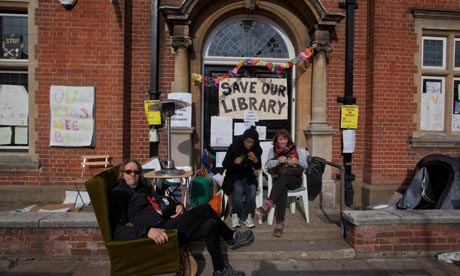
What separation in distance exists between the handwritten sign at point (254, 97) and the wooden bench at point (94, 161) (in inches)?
93.4

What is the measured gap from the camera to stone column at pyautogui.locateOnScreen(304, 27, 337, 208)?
18.3 feet

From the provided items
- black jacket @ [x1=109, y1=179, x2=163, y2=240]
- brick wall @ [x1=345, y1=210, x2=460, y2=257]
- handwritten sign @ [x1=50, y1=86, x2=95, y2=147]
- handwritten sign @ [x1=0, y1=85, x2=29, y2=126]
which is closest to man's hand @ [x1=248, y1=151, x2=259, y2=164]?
brick wall @ [x1=345, y1=210, x2=460, y2=257]

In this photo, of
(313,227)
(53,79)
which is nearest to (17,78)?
(53,79)

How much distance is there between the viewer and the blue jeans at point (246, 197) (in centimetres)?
420

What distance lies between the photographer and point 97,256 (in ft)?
11.3

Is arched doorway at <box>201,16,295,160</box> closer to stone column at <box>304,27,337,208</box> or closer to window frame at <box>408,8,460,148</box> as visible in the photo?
stone column at <box>304,27,337,208</box>

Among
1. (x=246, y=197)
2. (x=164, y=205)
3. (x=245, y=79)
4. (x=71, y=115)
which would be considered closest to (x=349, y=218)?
(x=246, y=197)

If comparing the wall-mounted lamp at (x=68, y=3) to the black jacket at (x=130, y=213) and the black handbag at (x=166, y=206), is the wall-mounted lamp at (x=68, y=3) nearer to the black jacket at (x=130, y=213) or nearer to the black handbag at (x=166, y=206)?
the black jacket at (x=130, y=213)

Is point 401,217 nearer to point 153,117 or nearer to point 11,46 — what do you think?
point 153,117

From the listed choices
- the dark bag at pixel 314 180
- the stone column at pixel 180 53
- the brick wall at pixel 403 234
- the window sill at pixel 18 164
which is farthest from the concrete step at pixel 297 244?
the window sill at pixel 18 164

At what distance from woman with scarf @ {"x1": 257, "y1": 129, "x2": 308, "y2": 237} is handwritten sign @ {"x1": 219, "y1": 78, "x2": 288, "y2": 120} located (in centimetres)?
151

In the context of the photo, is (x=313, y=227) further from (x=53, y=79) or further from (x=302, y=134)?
(x=53, y=79)

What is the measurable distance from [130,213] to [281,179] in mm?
2140

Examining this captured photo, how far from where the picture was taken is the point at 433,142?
578 cm
